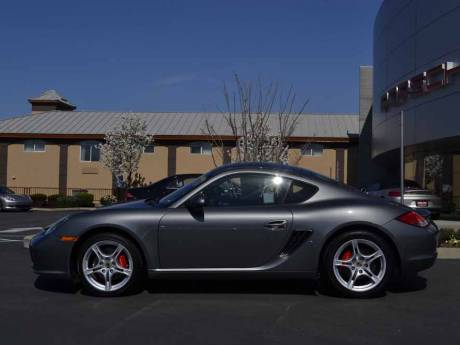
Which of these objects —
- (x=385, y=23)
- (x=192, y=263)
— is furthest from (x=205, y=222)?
(x=385, y=23)

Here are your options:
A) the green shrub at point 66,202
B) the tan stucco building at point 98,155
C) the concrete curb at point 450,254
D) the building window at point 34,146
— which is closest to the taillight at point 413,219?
the concrete curb at point 450,254

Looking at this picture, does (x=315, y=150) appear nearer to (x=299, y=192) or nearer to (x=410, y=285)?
(x=410, y=285)

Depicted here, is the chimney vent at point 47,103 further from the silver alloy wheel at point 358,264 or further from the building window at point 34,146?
the silver alloy wheel at point 358,264

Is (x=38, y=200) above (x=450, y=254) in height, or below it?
above

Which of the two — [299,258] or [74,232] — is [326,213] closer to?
[299,258]

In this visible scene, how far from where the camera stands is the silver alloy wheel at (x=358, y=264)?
591 centimetres

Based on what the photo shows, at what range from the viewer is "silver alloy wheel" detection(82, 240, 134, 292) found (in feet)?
19.6

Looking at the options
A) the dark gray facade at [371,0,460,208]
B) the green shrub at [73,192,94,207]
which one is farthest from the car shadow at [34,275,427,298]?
the green shrub at [73,192,94,207]

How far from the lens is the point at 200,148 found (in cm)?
3644

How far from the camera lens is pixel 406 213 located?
19.7 feet

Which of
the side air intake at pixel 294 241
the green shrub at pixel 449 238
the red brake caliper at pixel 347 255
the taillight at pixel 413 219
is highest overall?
the taillight at pixel 413 219

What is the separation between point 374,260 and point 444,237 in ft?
15.2

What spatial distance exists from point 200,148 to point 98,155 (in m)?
6.46

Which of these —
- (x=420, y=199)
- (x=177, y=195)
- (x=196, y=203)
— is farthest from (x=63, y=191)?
(x=196, y=203)
